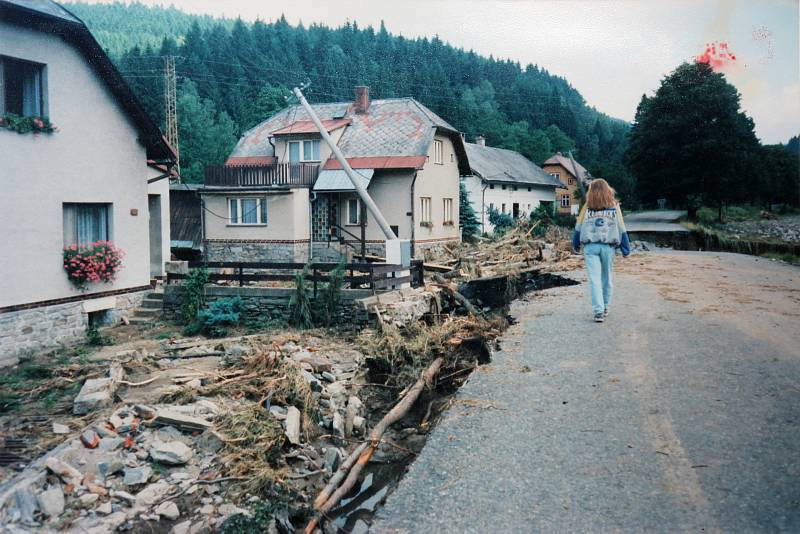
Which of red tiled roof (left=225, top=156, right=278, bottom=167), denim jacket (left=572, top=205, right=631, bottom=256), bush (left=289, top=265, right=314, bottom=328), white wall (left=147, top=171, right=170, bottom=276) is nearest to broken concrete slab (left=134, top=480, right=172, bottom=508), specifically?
denim jacket (left=572, top=205, right=631, bottom=256)

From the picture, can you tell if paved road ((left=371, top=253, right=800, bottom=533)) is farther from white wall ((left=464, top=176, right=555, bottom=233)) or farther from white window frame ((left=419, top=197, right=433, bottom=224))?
white wall ((left=464, top=176, right=555, bottom=233))

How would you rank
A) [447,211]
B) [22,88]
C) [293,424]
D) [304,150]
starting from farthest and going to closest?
1. [447,211]
2. [304,150]
3. [22,88]
4. [293,424]

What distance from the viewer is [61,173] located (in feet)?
40.3

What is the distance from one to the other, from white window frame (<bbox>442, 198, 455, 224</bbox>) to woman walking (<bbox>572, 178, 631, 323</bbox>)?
22.2 meters

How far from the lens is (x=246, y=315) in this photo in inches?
596

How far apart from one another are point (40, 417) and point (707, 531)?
7509 millimetres

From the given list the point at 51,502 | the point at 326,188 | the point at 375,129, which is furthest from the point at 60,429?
the point at 375,129

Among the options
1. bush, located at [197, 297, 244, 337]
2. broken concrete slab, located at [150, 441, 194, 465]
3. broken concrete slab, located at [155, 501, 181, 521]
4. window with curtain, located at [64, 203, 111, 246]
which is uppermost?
window with curtain, located at [64, 203, 111, 246]

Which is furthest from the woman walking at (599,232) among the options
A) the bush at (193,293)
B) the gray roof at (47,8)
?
the gray roof at (47,8)

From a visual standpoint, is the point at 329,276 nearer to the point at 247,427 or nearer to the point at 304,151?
the point at 247,427

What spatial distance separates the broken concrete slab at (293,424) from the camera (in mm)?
7441

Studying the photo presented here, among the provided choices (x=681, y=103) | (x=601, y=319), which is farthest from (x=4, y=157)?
(x=681, y=103)

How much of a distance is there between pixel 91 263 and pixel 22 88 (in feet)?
11.8

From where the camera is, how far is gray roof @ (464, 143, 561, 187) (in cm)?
4125
